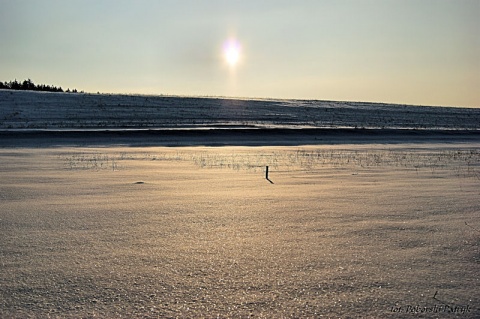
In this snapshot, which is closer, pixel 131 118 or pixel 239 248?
pixel 239 248

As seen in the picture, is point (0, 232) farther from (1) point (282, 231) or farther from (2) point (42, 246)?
(1) point (282, 231)

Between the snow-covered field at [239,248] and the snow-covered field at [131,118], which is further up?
the snow-covered field at [131,118]

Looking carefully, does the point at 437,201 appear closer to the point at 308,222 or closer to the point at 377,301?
the point at 308,222

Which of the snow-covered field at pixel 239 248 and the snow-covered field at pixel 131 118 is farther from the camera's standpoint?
the snow-covered field at pixel 131 118

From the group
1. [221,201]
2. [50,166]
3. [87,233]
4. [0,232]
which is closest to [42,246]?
[87,233]

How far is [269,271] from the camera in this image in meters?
2.98

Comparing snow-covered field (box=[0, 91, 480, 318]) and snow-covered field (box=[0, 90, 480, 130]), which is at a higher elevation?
snow-covered field (box=[0, 90, 480, 130])

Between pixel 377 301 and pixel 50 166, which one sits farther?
pixel 50 166

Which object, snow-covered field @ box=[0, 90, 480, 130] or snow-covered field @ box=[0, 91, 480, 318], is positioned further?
snow-covered field @ box=[0, 90, 480, 130]

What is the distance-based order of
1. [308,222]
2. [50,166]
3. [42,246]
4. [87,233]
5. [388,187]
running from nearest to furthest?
1. [42,246]
2. [87,233]
3. [308,222]
4. [388,187]
5. [50,166]

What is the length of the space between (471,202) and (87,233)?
172 inches

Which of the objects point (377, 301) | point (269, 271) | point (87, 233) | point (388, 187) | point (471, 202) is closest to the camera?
point (377, 301)

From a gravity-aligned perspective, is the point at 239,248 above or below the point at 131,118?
below

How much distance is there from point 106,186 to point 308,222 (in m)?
3.64
